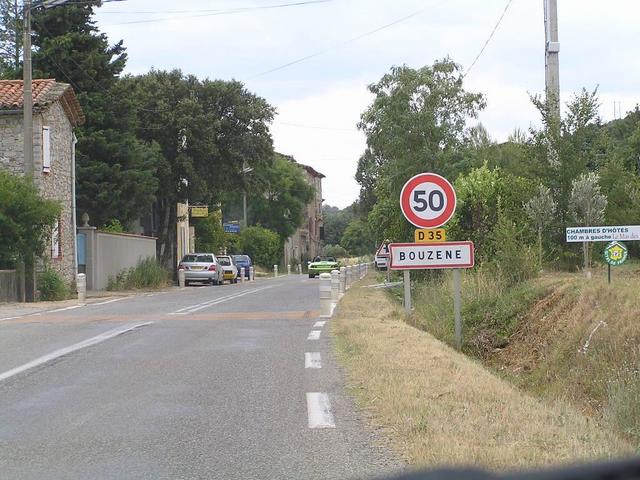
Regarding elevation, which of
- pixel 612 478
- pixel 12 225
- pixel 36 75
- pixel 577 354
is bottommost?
pixel 577 354

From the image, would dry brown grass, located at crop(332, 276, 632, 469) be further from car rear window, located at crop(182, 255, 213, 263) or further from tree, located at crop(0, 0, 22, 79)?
tree, located at crop(0, 0, 22, 79)

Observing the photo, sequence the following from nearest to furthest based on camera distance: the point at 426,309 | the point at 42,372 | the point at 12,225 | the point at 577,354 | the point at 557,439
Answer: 1. the point at 557,439
2. the point at 42,372
3. the point at 577,354
4. the point at 426,309
5. the point at 12,225

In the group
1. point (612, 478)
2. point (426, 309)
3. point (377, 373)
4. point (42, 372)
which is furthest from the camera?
point (426, 309)

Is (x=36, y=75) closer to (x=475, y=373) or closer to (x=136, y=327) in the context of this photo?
(x=136, y=327)

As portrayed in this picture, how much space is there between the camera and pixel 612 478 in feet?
5.51

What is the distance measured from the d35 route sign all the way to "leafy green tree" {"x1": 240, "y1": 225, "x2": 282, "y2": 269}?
221 ft

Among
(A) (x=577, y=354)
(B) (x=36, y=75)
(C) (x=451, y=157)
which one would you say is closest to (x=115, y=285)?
(B) (x=36, y=75)

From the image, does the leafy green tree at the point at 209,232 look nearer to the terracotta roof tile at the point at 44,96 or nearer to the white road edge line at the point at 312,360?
the terracotta roof tile at the point at 44,96

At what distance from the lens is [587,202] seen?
68.0 ft

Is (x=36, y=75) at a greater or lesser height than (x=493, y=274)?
greater

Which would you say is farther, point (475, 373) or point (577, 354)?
point (577, 354)

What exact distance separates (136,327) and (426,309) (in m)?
5.75

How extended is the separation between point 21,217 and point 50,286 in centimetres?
302

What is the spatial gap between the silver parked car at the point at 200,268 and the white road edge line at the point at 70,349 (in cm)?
2506
